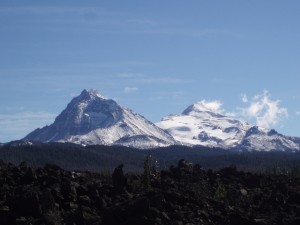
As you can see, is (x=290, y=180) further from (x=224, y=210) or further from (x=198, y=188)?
(x=224, y=210)

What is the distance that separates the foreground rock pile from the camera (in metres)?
52.4

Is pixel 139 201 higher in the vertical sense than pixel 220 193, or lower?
lower

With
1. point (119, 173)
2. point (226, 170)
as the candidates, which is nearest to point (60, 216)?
point (119, 173)

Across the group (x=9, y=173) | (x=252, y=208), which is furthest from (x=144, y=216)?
(x=9, y=173)

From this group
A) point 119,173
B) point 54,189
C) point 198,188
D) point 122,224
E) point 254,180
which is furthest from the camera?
point 254,180

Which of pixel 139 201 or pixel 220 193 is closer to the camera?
pixel 139 201

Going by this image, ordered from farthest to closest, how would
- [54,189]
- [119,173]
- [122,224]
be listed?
[119,173] < [54,189] < [122,224]

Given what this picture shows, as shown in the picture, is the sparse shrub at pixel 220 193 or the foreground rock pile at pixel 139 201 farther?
the sparse shrub at pixel 220 193

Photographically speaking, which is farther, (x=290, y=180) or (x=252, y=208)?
(x=290, y=180)

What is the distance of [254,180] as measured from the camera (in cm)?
8556

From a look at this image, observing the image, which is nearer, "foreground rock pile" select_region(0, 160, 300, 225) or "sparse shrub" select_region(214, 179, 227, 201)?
"foreground rock pile" select_region(0, 160, 300, 225)

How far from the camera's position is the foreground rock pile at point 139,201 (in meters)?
52.4

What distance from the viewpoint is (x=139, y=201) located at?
176ft

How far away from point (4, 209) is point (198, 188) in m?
28.9
